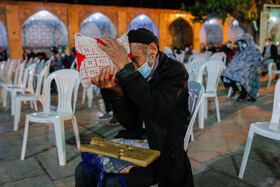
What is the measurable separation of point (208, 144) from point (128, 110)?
2.04m

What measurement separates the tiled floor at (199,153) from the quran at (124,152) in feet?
4.02

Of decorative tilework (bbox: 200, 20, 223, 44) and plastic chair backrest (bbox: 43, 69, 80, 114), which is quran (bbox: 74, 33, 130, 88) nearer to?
plastic chair backrest (bbox: 43, 69, 80, 114)

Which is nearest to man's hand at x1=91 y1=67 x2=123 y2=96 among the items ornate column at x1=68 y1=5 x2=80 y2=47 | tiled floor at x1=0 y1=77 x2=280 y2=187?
tiled floor at x1=0 y1=77 x2=280 y2=187

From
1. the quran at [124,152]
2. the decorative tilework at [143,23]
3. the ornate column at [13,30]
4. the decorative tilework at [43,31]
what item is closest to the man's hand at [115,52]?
the quran at [124,152]

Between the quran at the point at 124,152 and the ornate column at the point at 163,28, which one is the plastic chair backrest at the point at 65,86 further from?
the ornate column at the point at 163,28

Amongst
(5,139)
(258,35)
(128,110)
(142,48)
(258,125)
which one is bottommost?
(5,139)

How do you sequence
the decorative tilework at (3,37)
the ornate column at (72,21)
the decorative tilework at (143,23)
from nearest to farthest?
the decorative tilework at (3,37) < the ornate column at (72,21) < the decorative tilework at (143,23)

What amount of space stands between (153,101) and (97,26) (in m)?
20.4

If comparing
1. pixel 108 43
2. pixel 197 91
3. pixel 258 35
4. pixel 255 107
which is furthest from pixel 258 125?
pixel 258 35

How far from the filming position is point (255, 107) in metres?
5.55

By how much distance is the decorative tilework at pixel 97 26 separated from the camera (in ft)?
66.7

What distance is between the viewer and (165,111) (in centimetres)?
146

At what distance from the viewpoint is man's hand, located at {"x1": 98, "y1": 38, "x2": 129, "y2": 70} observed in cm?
136

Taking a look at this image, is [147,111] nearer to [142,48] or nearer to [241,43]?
[142,48]
